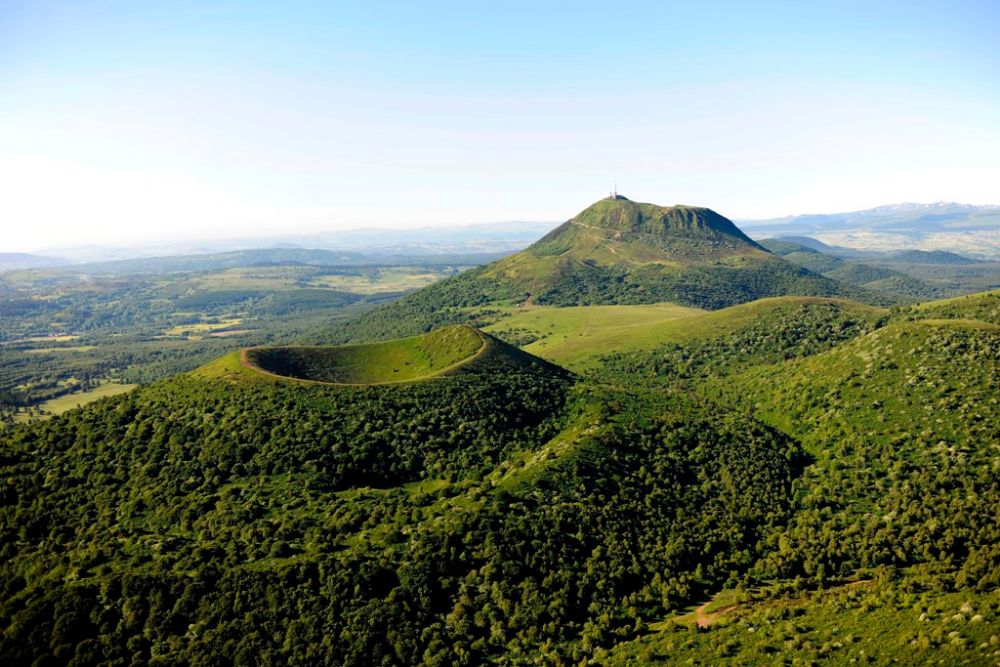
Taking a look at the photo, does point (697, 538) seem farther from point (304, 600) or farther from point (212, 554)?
point (212, 554)

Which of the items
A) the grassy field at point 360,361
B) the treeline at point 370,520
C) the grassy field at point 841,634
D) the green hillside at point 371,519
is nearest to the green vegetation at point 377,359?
the grassy field at point 360,361

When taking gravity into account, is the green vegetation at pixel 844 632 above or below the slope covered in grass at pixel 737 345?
below

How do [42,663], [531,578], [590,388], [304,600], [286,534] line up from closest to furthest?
[42,663] → [304,600] → [531,578] → [286,534] → [590,388]

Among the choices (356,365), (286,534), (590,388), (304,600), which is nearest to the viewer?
(304,600)

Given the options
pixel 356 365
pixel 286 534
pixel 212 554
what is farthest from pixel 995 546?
pixel 356 365

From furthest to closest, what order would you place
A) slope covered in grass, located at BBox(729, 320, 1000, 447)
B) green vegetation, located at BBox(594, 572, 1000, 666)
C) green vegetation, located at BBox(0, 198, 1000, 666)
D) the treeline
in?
1. slope covered in grass, located at BBox(729, 320, 1000, 447)
2. the treeline
3. green vegetation, located at BBox(0, 198, 1000, 666)
4. green vegetation, located at BBox(594, 572, 1000, 666)

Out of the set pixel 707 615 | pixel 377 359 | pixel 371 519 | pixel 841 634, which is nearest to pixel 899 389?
pixel 707 615

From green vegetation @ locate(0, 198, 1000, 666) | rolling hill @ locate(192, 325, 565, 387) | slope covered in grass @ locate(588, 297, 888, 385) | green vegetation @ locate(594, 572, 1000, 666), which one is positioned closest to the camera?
green vegetation @ locate(594, 572, 1000, 666)

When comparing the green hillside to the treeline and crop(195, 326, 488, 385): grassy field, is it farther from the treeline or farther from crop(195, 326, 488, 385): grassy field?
crop(195, 326, 488, 385): grassy field

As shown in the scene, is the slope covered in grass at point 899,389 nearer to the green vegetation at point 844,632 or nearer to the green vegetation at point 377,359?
the green vegetation at point 844,632

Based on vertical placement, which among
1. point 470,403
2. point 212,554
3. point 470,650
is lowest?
point 470,650

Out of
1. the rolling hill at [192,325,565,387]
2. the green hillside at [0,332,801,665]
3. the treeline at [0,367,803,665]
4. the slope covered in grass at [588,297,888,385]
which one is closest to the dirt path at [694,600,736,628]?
the green hillside at [0,332,801,665]
